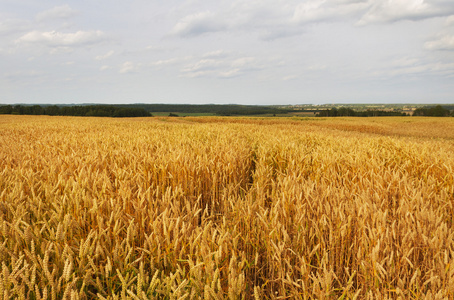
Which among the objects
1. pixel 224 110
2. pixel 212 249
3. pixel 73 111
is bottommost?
pixel 212 249

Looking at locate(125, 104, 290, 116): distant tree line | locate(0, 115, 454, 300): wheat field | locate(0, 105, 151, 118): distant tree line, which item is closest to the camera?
locate(0, 115, 454, 300): wheat field

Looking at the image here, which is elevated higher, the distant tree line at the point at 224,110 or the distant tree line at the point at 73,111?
the distant tree line at the point at 224,110

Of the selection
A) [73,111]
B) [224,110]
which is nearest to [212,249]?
[73,111]

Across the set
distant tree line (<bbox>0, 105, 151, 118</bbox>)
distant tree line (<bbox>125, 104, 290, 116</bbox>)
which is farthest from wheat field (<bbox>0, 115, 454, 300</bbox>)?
distant tree line (<bbox>125, 104, 290, 116</bbox>)

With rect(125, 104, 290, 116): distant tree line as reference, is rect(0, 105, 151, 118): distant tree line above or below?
below

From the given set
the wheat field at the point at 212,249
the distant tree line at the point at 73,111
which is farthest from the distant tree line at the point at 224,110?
the wheat field at the point at 212,249

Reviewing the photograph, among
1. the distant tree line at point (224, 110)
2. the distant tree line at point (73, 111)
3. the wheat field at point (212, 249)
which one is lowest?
the wheat field at point (212, 249)

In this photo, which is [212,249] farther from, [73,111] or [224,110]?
[224,110]

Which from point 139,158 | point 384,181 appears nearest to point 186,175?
point 139,158

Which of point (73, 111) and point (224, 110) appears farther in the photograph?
point (224, 110)

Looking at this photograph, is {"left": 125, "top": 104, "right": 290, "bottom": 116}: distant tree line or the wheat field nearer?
the wheat field

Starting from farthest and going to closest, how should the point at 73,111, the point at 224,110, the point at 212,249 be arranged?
the point at 224,110 → the point at 73,111 → the point at 212,249

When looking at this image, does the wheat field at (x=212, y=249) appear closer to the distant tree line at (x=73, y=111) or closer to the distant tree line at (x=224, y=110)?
the distant tree line at (x=73, y=111)

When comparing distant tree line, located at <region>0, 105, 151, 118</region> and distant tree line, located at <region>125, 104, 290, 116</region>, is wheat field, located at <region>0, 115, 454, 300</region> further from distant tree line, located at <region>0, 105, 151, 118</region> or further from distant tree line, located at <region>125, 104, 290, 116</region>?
distant tree line, located at <region>125, 104, 290, 116</region>
